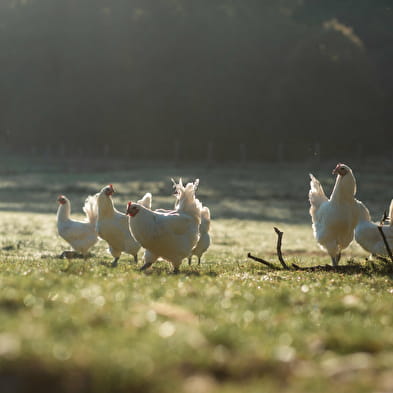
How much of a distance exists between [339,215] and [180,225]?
16.0 feet

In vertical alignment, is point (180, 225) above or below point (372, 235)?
above

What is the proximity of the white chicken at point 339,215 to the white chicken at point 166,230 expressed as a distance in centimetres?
403

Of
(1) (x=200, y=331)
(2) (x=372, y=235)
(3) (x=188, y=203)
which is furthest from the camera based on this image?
(2) (x=372, y=235)

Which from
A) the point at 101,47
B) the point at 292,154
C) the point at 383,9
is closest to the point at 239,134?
the point at 292,154

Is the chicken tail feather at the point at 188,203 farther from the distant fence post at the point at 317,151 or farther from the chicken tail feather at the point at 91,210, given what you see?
the distant fence post at the point at 317,151

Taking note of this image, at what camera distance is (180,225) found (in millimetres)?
16391

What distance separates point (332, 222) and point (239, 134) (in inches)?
2417

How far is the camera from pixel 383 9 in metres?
103

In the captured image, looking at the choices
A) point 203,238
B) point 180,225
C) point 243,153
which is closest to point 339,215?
point 180,225

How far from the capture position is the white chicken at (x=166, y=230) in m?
15.8

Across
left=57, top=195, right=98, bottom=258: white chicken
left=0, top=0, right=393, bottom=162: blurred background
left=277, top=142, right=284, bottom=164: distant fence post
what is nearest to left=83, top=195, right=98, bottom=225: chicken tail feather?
left=57, top=195, right=98, bottom=258: white chicken

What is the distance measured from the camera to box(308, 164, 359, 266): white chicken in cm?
1850

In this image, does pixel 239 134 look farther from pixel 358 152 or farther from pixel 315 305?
pixel 315 305

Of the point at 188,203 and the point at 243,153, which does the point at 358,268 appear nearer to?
the point at 188,203
